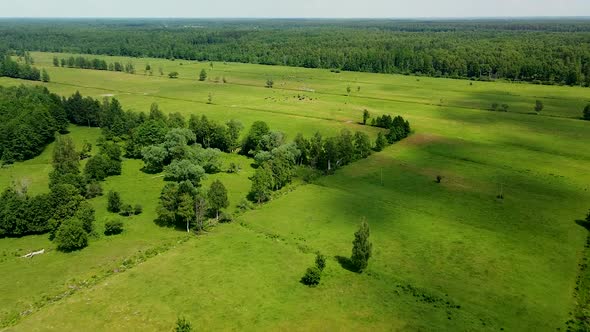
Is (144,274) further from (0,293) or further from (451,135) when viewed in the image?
(451,135)

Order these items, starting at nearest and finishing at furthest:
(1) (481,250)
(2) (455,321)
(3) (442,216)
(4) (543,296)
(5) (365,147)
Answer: (2) (455,321) → (4) (543,296) → (1) (481,250) → (3) (442,216) → (5) (365,147)

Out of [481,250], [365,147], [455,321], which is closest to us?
[455,321]

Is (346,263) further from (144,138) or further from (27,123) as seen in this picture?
(27,123)

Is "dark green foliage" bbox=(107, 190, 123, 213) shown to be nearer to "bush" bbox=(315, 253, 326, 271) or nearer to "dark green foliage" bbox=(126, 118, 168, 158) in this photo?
"dark green foliage" bbox=(126, 118, 168, 158)

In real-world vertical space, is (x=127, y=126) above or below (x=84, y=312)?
above

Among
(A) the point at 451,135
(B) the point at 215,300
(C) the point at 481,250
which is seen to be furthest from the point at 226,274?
(A) the point at 451,135

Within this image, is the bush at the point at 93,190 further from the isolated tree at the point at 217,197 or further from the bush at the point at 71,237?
the isolated tree at the point at 217,197
